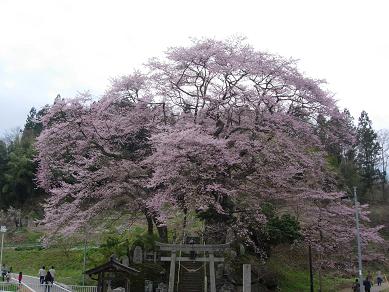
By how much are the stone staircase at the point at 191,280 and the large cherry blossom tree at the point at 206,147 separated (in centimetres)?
232

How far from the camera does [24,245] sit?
38719 mm

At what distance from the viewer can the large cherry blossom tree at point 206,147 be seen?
19844mm

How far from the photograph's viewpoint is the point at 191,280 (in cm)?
2253

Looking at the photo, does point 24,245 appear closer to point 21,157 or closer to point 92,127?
A: point 21,157

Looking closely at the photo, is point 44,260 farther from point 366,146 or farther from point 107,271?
point 366,146

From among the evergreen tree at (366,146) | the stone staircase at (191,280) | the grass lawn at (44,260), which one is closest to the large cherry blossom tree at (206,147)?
the stone staircase at (191,280)

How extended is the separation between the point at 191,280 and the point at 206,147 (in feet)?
24.8

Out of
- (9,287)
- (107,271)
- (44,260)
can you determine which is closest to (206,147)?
(107,271)

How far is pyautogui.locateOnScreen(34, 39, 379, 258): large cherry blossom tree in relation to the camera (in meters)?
19.8

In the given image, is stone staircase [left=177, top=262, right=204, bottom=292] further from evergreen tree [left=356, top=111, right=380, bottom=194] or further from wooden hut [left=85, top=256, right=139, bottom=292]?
evergreen tree [left=356, top=111, right=380, bottom=194]

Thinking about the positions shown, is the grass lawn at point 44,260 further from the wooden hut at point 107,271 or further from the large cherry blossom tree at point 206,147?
the wooden hut at point 107,271

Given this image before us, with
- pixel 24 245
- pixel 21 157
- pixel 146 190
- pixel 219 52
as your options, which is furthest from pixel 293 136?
pixel 21 157

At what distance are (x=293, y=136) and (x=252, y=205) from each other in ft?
14.3

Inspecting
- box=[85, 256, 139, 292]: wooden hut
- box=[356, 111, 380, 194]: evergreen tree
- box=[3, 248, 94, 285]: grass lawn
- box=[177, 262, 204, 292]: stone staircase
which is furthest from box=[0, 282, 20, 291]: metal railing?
box=[356, 111, 380, 194]: evergreen tree
